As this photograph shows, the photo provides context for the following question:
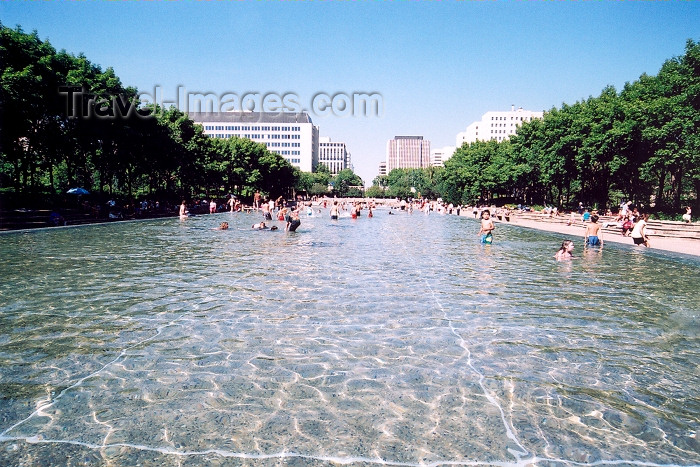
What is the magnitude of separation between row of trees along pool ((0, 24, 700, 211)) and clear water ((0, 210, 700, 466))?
22493 mm

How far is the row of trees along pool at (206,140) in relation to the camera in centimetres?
2956

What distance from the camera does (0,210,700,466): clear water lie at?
4.32 m

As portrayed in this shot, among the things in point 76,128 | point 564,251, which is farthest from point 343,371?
point 76,128

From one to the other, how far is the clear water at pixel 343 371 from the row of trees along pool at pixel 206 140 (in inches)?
886

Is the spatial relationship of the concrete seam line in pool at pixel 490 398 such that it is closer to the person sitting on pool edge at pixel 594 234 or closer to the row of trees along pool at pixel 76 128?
the person sitting on pool edge at pixel 594 234

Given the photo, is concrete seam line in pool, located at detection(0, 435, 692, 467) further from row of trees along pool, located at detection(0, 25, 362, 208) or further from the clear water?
row of trees along pool, located at detection(0, 25, 362, 208)

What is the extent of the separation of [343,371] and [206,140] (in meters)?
62.1

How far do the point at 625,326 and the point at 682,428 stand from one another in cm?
395

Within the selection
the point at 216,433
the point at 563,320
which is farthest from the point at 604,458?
the point at 563,320

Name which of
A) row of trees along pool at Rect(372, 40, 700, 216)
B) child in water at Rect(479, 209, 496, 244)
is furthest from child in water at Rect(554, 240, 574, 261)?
row of trees along pool at Rect(372, 40, 700, 216)

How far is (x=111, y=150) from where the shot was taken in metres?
40.7

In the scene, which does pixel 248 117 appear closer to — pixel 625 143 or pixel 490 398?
pixel 625 143

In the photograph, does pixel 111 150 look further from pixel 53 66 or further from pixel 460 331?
pixel 460 331

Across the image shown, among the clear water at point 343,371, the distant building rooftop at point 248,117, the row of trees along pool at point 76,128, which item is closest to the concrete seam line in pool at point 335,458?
the clear water at point 343,371
